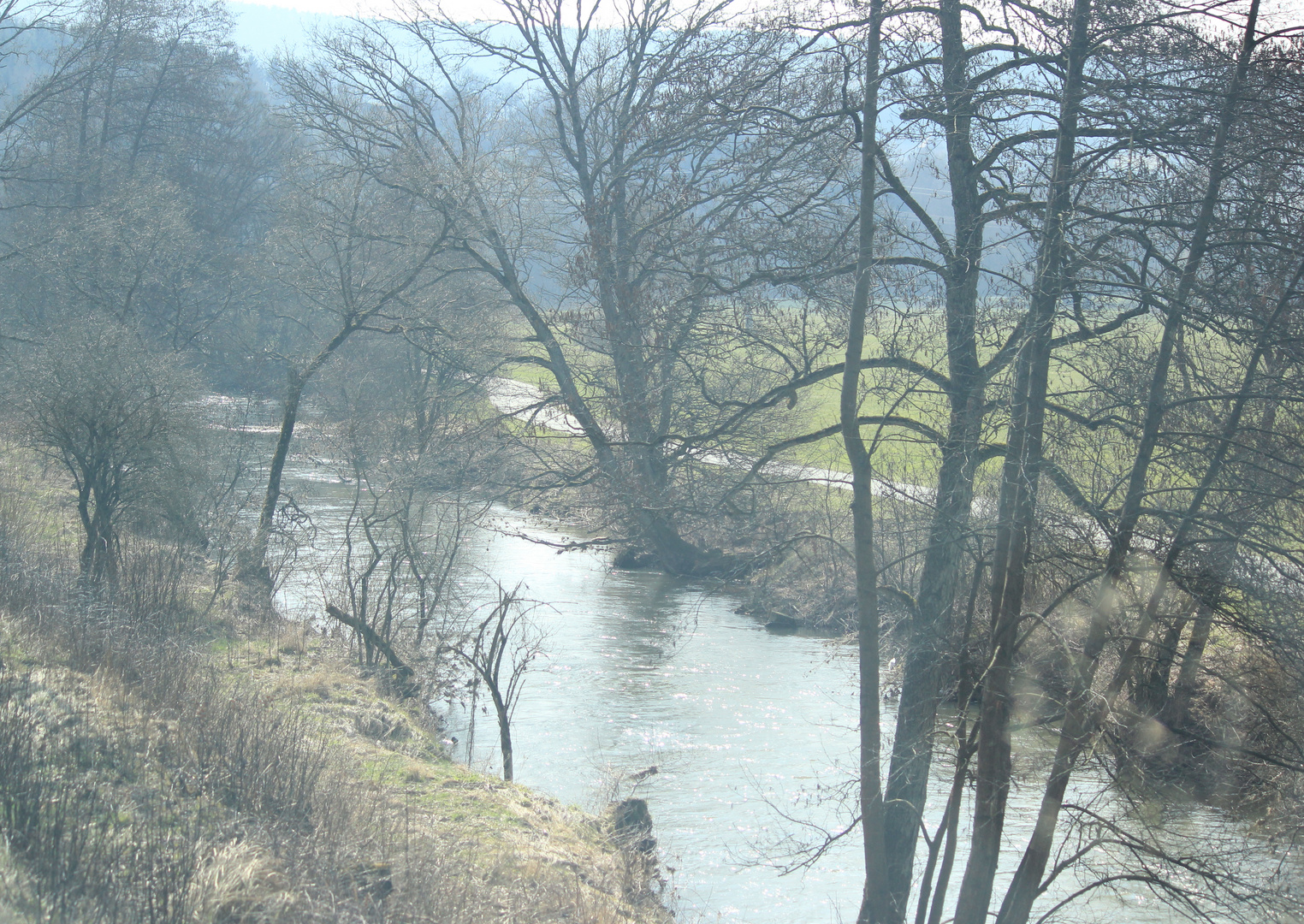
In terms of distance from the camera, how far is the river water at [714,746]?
1084 cm

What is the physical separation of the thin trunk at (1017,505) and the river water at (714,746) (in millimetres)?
743

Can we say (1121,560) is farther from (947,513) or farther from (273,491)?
(273,491)

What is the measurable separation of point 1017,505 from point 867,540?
1.35 metres

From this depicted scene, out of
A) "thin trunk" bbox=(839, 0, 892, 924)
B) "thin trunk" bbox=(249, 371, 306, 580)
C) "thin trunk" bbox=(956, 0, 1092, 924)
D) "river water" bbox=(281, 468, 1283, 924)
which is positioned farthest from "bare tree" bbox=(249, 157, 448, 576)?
"thin trunk" bbox=(956, 0, 1092, 924)

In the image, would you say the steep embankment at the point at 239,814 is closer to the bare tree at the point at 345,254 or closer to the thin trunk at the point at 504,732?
the thin trunk at the point at 504,732

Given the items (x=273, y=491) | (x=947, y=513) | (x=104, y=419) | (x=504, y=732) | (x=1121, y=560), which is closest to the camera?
(x=1121, y=560)

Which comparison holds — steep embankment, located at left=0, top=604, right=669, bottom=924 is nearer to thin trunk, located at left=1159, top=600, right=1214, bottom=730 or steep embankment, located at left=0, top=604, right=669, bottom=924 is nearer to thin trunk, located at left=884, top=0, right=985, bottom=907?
thin trunk, located at left=884, top=0, right=985, bottom=907

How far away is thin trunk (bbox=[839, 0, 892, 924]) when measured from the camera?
762 centimetres

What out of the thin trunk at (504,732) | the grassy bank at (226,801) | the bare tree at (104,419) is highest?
the bare tree at (104,419)

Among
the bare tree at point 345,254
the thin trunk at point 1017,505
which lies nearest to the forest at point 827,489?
the thin trunk at point 1017,505

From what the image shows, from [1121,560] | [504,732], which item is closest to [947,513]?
[1121,560]

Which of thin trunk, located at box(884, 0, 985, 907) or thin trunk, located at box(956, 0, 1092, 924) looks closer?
thin trunk, located at box(956, 0, 1092, 924)

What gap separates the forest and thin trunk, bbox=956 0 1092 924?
0.10 feet

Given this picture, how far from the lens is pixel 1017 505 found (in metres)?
6.77
